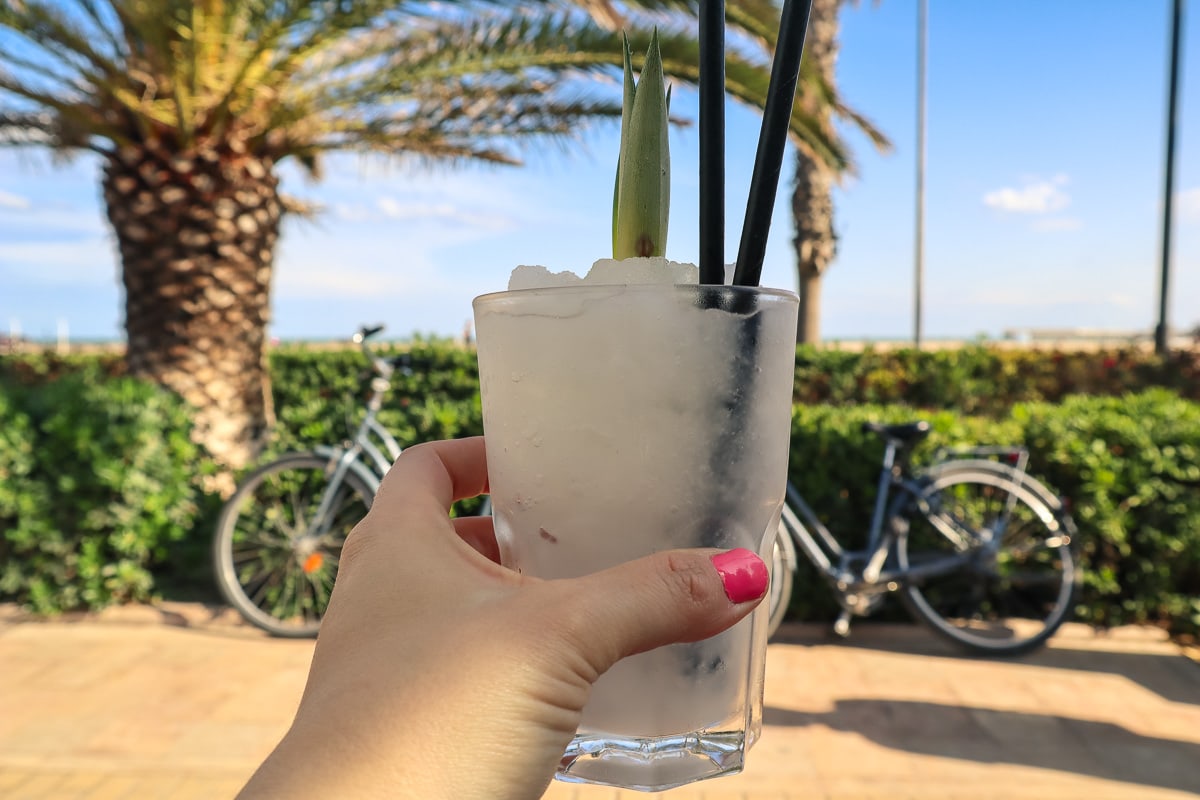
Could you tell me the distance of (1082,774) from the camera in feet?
9.77

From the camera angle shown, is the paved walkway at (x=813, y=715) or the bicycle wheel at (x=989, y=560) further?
the bicycle wheel at (x=989, y=560)

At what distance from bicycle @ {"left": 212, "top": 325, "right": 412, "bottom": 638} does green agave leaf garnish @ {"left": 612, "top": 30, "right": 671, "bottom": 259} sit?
3.33m

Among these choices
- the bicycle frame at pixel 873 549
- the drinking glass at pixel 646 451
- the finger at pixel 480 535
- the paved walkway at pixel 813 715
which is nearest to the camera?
the drinking glass at pixel 646 451

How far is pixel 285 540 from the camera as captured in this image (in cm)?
447

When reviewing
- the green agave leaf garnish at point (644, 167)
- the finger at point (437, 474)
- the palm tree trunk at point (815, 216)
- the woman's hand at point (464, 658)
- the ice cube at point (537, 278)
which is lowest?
the woman's hand at point (464, 658)

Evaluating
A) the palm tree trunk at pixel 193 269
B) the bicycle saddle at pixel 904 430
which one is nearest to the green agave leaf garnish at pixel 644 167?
the bicycle saddle at pixel 904 430

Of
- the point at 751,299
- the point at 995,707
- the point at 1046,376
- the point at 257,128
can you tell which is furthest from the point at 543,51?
the point at 1046,376

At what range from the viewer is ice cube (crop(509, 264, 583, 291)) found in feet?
3.52

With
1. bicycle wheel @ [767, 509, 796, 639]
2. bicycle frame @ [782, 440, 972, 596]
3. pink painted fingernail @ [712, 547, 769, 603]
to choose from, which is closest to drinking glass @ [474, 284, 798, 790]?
pink painted fingernail @ [712, 547, 769, 603]

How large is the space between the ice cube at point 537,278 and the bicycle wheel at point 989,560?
11.1ft

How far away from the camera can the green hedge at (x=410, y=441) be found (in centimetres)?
425

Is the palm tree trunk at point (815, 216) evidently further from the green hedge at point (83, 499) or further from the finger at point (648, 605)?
the finger at point (648, 605)

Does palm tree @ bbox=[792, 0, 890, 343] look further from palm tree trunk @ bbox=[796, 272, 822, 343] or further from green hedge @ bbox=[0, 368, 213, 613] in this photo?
green hedge @ bbox=[0, 368, 213, 613]

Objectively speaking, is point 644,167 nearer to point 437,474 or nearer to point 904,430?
point 437,474
